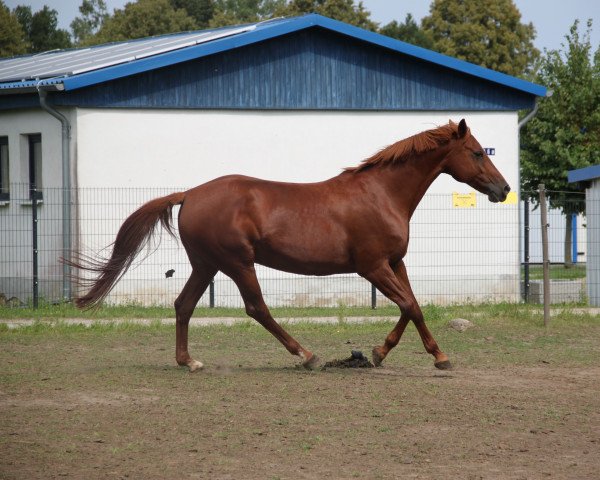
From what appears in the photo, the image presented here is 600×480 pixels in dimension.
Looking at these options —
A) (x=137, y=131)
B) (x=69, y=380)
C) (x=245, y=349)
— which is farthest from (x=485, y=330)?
(x=137, y=131)

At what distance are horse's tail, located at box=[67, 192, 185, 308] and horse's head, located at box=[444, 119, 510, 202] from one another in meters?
2.71

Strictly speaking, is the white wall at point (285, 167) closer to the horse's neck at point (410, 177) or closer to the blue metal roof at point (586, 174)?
the blue metal roof at point (586, 174)

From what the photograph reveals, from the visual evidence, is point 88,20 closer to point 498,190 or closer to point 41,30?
point 41,30

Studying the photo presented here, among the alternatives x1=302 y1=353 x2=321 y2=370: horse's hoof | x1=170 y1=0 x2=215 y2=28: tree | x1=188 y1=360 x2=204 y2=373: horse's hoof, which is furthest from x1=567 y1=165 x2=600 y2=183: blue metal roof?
x1=170 y1=0 x2=215 y2=28: tree

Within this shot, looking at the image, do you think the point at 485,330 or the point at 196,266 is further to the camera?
the point at 485,330

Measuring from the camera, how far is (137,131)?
61.1 feet

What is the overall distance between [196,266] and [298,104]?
31.7 ft

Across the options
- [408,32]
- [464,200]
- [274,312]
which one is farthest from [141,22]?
[274,312]

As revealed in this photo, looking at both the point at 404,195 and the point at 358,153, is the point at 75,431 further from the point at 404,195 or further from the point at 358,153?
the point at 358,153

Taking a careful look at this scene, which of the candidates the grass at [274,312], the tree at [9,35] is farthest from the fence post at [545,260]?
the tree at [9,35]

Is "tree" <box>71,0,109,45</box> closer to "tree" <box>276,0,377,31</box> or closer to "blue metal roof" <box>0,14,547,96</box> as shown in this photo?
"tree" <box>276,0,377,31</box>

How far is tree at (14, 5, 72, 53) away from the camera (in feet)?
221

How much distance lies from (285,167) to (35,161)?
4.69m

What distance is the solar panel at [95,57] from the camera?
19.5 metres
